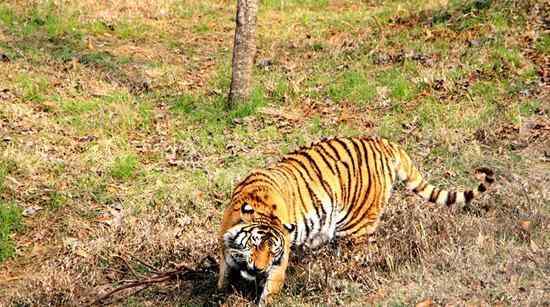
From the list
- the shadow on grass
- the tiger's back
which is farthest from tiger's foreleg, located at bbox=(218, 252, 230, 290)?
the shadow on grass

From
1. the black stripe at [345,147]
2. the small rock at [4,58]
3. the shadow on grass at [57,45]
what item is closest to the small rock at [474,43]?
the shadow on grass at [57,45]

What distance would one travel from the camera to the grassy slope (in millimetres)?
5230

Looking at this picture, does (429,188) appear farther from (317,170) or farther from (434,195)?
(317,170)

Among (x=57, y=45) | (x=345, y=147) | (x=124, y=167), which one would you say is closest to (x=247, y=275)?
(x=345, y=147)

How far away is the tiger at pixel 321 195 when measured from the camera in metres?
4.98

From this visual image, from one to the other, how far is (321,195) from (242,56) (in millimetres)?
4275

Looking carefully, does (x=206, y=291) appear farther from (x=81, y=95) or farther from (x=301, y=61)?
(x=301, y=61)

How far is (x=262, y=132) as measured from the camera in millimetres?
8734

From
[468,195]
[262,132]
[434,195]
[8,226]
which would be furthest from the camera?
[262,132]

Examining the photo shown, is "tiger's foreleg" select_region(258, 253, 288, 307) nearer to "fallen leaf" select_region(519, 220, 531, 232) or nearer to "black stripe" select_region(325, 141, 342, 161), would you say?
"black stripe" select_region(325, 141, 342, 161)

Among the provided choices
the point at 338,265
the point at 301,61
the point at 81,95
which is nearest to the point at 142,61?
the point at 81,95

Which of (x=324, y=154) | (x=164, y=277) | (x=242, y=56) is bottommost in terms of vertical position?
(x=164, y=277)

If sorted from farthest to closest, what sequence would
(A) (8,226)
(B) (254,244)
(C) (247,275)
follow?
(A) (8,226) → (C) (247,275) → (B) (254,244)

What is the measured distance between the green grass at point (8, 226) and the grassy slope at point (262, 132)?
0.02 m
